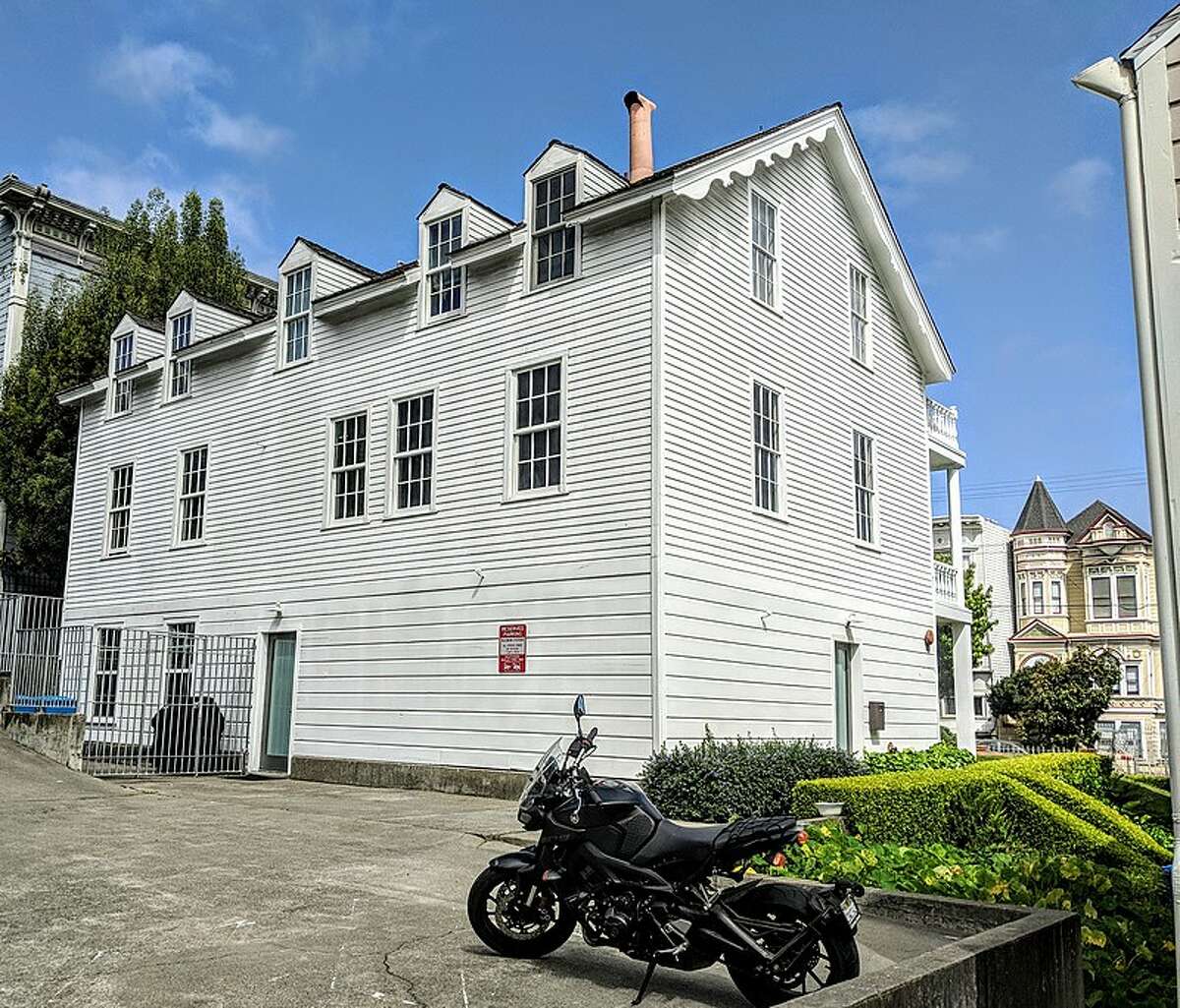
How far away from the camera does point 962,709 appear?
→ 2392 centimetres

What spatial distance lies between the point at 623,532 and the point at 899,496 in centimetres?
880

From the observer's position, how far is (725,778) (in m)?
13.5

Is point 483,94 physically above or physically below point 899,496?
above

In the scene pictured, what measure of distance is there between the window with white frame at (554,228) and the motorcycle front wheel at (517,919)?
11.2 metres

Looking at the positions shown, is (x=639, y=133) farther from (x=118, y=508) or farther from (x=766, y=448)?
(x=118, y=508)

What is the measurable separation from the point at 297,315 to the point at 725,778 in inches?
472

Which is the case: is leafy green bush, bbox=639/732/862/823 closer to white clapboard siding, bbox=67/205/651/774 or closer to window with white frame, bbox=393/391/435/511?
white clapboard siding, bbox=67/205/651/774

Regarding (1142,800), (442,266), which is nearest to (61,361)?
(442,266)

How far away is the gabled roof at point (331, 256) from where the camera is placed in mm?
20688

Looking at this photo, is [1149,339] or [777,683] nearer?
[1149,339]

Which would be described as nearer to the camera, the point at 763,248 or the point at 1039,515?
the point at 763,248

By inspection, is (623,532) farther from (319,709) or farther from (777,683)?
(319,709)

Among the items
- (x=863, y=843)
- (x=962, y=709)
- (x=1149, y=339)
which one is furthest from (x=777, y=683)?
(x=1149, y=339)

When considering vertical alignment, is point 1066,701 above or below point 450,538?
below
